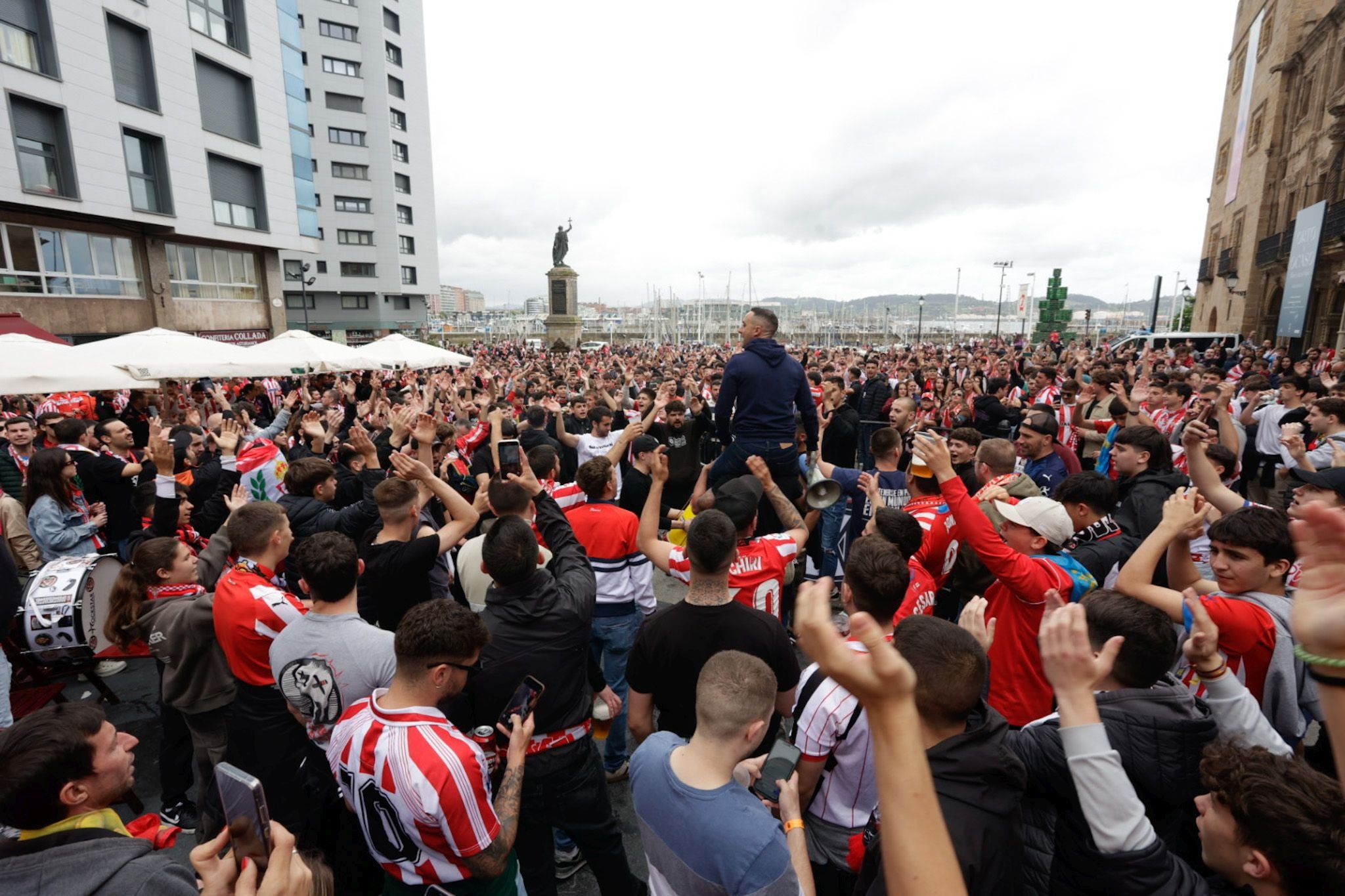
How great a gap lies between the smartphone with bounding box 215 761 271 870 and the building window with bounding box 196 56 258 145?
27.3m

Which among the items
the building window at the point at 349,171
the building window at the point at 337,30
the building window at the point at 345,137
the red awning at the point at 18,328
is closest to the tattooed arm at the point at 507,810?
the red awning at the point at 18,328

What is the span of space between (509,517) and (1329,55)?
33.3 metres

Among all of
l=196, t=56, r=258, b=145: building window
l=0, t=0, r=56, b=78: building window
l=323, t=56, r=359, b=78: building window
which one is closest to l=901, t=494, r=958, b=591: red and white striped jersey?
l=0, t=0, r=56, b=78: building window

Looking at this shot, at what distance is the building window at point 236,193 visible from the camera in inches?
859

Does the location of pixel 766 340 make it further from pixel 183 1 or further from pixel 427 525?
pixel 183 1

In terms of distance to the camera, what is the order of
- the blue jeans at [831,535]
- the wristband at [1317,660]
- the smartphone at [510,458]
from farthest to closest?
the blue jeans at [831,535] < the smartphone at [510,458] < the wristband at [1317,660]

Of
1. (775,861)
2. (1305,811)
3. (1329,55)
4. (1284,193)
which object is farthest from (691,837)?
(1284,193)

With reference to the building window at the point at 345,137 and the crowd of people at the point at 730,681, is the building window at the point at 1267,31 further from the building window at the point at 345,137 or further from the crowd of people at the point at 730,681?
the building window at the point at 345,137

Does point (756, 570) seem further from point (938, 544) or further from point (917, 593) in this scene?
point (938, 544)

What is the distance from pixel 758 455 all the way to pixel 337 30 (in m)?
54.2

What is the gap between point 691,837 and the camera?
66.7 inches

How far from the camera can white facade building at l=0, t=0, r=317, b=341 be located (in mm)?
16438

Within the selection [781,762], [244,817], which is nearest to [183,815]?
[244,817]

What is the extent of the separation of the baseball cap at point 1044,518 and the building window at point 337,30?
183 ft
